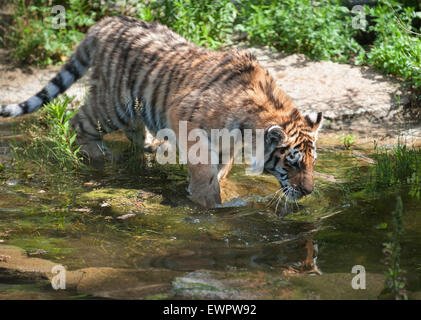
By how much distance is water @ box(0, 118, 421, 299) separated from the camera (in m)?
2.78

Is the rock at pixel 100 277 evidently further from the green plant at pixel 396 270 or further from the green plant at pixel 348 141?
the green plant at pixel 348 141

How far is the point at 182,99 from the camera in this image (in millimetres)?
4539

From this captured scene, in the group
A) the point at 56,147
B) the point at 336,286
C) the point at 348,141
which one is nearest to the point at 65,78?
the point at 56,147

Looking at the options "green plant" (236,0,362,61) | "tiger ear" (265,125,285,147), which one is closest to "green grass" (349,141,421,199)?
"tiger ear" (265,125,285,147)

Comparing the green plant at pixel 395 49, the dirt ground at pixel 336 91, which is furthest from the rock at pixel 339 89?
the green plant at pixel 395 49

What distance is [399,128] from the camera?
5883 mm

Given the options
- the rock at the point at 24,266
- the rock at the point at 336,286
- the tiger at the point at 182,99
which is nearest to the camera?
Result: the rock at the point at 336,286

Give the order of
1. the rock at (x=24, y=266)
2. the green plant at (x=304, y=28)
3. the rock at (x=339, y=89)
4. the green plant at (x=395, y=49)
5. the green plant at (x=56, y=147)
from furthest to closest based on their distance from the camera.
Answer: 1. the green plant at (x=304, y=28)
2. the rock at (x=339, y=89)
3. the green plant at (x=395, y=49)
4. the green plant at (x=56, y=147)
5. the rock at (x=24, y=266)

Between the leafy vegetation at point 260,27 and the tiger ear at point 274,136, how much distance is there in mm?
3154

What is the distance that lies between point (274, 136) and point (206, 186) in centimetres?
73

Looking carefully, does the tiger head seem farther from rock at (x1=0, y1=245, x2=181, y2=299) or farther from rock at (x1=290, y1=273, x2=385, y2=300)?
rock at (x1=0, y1=245, x2=181, y2=299)

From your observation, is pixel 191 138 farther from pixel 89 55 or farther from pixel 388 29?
pixel 388 29

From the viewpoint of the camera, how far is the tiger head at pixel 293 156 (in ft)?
12.9
